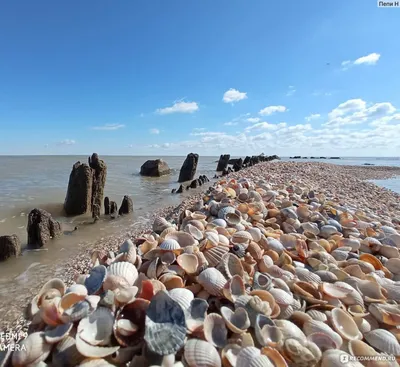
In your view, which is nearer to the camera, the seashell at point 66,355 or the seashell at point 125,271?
the seashell at point 66,355

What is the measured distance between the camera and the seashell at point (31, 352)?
4.55 ft

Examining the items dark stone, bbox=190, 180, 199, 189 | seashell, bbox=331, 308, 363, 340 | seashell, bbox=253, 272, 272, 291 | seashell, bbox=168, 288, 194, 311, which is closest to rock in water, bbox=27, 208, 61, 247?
seashell, bbox=168, 288, 194, 311

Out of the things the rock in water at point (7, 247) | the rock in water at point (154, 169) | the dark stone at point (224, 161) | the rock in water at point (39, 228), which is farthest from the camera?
the dark stone at point (224, 161)

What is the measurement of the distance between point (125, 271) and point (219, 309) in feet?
2.78

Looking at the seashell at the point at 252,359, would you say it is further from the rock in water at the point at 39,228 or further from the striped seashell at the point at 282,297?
the rock in water at the point at 39,228

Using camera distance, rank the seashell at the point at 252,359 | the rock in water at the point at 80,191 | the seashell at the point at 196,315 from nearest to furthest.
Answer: the seashell at the point at 252,359 → the seashell at the point at 196,315 → the rock in water at the point at 80,191

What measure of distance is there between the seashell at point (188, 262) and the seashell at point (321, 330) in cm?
98

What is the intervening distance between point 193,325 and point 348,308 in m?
1.35

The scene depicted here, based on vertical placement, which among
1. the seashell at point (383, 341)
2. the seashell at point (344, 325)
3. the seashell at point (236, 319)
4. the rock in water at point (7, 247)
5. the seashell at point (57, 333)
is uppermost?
the seashell at point (57, 333)

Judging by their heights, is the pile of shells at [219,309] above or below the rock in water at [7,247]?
above

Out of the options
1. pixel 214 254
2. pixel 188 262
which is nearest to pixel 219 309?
pixel 188 262

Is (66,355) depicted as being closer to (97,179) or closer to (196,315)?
(196,315)

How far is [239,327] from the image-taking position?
165 centimetres

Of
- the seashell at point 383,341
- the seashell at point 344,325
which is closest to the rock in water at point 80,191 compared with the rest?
the seashell at point 344,325
